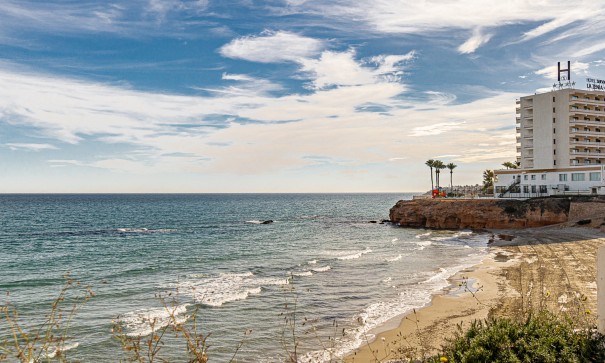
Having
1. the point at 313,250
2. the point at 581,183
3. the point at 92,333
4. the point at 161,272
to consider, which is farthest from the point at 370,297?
the point at 581,183

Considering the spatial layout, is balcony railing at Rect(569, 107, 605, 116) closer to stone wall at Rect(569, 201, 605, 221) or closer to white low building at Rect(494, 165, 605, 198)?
white low building at Rect(494, 165, 605, 198)

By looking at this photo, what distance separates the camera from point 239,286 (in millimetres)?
26672

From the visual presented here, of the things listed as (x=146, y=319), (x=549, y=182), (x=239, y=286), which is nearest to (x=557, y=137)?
(x=549, y=182)

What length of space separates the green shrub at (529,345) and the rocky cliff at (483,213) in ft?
173

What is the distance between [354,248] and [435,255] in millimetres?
9058

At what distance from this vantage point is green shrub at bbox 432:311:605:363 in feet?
26.7

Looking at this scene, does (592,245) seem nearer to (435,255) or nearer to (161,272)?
(435,255)

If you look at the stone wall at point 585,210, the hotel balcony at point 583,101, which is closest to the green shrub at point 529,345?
the stone wall at point 585,210

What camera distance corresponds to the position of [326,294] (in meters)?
24.7

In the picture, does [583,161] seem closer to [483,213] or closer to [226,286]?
[483,213]

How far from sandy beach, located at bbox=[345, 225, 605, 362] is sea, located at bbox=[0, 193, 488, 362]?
111cm

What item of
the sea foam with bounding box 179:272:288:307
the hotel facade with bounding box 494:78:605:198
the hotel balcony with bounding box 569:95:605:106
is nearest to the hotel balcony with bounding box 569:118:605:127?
the hotel facade with bounding box 494:78:605:198

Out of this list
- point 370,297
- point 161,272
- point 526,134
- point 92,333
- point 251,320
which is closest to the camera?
point 92,333

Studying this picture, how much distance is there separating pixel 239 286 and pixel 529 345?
2019cm
